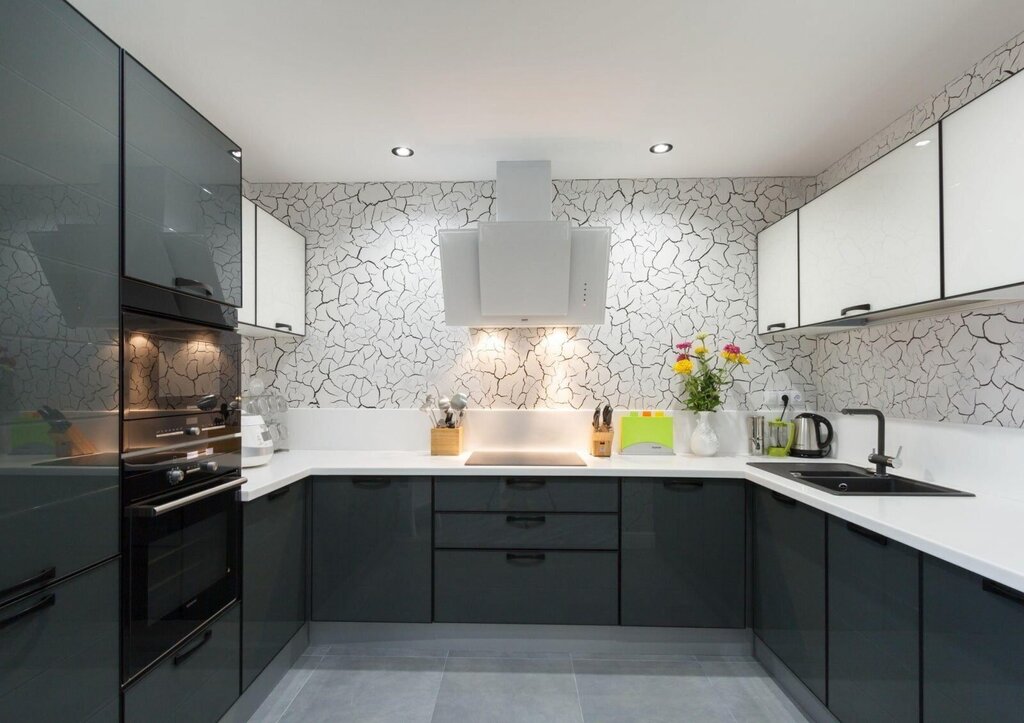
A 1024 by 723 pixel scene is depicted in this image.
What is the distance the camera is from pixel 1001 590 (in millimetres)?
1076

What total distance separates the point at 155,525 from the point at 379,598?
119 centimetres

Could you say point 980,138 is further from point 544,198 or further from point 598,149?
point 544,198

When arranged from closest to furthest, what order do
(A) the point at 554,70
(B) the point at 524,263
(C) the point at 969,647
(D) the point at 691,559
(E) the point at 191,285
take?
(C) the point at 969,647
(E) the point at 191,285
(A) the point at 554,70
(D) the point at 691,559
(B) the point at 524,263

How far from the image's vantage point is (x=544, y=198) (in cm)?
259

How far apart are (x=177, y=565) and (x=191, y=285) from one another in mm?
811

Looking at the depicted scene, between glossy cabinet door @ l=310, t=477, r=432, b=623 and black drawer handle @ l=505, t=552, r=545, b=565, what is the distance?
1.21 feet

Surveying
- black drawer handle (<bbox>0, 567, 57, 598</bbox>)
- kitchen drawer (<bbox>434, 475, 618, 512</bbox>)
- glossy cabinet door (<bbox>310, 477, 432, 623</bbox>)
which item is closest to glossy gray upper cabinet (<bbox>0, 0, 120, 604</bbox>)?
black drawer handle (<bbox>0, 567, 57, 598</bbox>)

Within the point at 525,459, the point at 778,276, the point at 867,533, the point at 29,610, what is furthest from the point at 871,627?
the point at 29,610

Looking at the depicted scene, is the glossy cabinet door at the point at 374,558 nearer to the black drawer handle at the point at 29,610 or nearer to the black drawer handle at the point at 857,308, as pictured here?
the black drawer handle at the point at 29,610

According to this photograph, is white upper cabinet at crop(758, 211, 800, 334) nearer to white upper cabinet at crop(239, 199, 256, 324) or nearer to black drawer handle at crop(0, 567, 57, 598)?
white upper cabinet at crop(239, 199, 256, 324)

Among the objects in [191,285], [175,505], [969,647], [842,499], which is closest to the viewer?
[969,647]

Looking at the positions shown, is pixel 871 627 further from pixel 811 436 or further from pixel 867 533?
pixel 811 436

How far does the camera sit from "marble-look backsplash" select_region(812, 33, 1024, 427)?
5.64ft

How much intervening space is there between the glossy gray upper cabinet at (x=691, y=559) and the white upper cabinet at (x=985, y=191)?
120 cm
